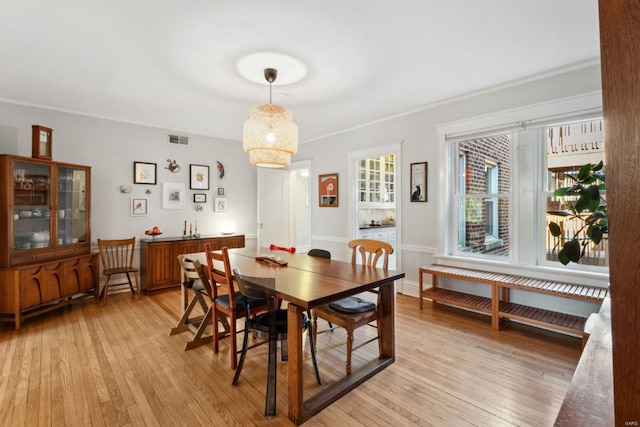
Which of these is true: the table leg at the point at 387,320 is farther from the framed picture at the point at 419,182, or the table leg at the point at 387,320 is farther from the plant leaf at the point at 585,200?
the framed picture at the point at 419,182

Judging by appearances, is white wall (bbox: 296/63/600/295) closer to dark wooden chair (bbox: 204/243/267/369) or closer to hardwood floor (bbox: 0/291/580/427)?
hardwood floor (bbox: 0/291/580/427)

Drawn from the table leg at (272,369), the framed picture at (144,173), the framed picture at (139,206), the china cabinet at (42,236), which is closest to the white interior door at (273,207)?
the framed picture at (144,173)

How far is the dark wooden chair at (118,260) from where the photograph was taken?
4.04 metres

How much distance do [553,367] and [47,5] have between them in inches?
176

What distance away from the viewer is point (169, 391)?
6.68 ft

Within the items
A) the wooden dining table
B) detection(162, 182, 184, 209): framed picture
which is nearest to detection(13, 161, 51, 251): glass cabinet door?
detection(162, 182, 184, 209): framed picture

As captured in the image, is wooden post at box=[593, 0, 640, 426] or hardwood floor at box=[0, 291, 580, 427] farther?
hardwood floor at box=[0, 291, 580, 427]

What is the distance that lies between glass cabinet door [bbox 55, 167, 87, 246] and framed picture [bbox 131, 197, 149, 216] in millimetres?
689

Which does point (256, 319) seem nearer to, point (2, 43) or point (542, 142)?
point (2, 43)

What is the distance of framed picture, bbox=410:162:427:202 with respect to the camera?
3.91 meters

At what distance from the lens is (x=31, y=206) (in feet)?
11.2

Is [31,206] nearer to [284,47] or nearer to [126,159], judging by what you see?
[126,159]

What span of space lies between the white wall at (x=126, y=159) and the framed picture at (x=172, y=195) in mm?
71

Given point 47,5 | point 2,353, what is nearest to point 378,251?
point 47,5
